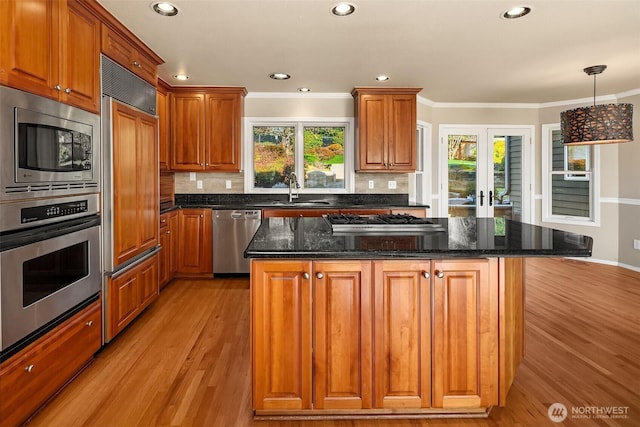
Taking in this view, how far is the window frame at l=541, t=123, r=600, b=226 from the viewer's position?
541cm

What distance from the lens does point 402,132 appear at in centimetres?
477

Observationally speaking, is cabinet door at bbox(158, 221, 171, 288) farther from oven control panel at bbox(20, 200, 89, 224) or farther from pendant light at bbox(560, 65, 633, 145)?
pendant light at bbox(560, 65, 633, 145)

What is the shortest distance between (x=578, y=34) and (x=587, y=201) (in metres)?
3.27

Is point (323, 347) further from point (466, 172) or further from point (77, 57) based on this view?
point (466, 172)

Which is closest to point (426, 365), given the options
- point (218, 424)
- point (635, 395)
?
point (218, 424)

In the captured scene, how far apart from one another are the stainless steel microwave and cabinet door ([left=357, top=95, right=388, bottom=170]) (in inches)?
120

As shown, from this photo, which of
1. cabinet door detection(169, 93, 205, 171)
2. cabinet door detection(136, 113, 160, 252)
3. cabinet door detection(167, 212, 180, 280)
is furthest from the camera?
cabinet door detection(169, 93, 205, 171)

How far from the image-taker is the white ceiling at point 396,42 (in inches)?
104

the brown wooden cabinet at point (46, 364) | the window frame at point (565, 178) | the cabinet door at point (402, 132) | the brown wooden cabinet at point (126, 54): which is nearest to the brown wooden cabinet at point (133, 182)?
the brown wooden cabinet at point (126, 54)

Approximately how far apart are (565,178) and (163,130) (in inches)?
222

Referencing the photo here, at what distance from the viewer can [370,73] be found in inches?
163

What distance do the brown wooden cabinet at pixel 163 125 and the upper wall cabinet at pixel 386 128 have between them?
2285 millimetres

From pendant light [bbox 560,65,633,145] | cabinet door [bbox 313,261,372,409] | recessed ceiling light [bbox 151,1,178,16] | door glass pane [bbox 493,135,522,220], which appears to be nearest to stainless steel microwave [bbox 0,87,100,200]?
recessed ceiling light [bbox 151,1,178,16]

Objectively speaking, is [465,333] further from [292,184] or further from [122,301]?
[292,184]
